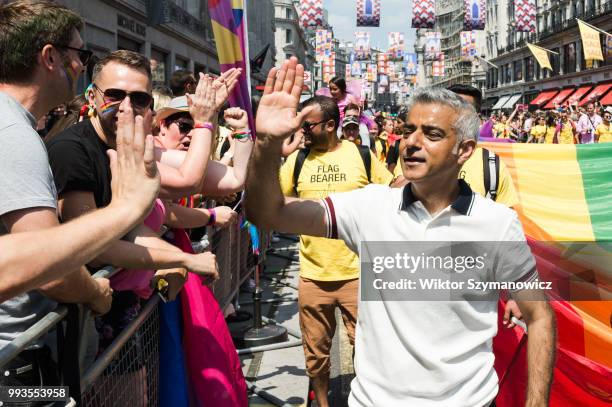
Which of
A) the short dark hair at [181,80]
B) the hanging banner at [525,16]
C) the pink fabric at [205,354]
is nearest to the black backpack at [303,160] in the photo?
the pink fabric at [205,354]

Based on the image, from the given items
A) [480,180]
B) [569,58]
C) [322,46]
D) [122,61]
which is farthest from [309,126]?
[569,58]

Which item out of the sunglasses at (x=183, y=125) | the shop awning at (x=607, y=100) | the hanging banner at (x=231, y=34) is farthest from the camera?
the shop awning at (x=607, y=100)

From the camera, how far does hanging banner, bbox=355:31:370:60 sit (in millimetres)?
53688

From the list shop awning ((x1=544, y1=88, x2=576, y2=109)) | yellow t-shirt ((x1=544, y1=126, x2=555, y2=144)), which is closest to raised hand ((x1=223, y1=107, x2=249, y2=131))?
yellow t-shirt ((x1=544, y1=126, x2=555, y2=144))

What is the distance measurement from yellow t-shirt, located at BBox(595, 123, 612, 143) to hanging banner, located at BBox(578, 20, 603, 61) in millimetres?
9369

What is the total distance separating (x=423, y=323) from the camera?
230 cm

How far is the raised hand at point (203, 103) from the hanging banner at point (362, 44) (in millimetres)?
51928

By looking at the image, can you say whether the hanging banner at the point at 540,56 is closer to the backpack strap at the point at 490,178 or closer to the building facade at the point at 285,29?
the backpack strap at the point at 490,178

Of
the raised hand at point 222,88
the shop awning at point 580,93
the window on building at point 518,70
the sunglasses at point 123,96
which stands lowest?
the sunglasses at point 123,96

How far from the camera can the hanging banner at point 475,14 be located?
3575cm

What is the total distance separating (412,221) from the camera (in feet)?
7.89

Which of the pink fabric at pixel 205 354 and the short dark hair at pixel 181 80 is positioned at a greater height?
the short dark hair at pixel 181 80

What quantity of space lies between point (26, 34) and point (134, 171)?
2.58ft

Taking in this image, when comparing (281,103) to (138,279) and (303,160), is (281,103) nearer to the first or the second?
(138,279)
